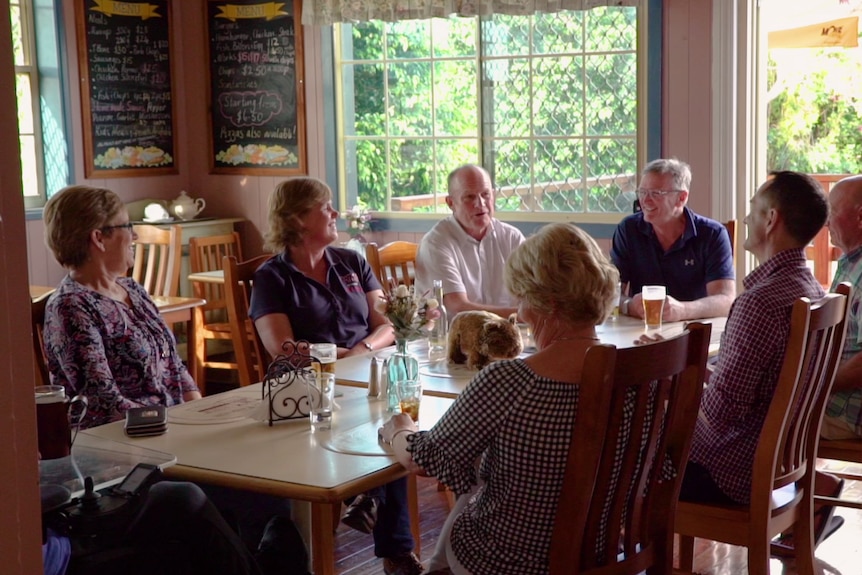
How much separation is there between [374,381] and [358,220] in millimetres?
3217

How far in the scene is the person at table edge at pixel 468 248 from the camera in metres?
3.90

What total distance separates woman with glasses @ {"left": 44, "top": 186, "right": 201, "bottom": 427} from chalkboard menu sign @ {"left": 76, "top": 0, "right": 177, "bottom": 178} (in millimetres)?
3278

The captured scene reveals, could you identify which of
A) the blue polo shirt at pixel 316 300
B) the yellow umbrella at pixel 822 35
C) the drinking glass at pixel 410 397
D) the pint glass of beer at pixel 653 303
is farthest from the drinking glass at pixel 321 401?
the yellow umbrella at pixel 822 35

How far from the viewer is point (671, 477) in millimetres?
2006

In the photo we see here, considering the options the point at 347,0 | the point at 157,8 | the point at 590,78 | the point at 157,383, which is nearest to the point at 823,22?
the point at 590,78

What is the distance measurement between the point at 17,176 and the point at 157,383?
2.22 m

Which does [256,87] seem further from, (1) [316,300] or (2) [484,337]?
(2) [484,337]

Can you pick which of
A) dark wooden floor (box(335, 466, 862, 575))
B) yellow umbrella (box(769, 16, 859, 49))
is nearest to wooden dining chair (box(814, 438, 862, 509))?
dark wooden floor (box(335, 466, 862, 575))

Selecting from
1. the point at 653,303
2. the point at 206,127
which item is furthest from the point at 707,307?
the point at 206,127

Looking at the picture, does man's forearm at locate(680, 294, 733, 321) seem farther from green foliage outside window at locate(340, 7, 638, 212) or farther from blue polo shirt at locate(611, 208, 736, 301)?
green foliage outside window at locate(340, 7, 638, 212)

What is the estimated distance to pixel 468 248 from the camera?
158 inches

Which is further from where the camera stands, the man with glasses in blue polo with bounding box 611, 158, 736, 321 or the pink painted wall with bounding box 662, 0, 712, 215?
the pink painted wall with bounding box 662, 0, 712, 215

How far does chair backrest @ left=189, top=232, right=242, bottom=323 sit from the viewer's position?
560cm

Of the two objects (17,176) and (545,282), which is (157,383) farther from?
(17,176)
